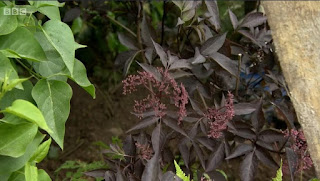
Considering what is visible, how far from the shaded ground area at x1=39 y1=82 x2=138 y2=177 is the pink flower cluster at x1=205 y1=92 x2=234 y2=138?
0.92 metres

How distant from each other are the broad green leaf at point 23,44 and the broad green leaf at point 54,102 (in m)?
0.09

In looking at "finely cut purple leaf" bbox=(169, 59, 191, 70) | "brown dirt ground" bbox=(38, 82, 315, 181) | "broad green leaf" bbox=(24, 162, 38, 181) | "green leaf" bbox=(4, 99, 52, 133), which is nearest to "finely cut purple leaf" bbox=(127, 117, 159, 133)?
"finely cut purple leaf" bbox=(169, 59, 191, 70)

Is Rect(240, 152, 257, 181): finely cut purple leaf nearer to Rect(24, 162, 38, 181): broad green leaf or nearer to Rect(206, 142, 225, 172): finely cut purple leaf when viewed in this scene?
Rect(206, 142, 225, 172): finely cut purple leaf

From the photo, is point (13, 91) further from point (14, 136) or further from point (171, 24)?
point (171, 24)

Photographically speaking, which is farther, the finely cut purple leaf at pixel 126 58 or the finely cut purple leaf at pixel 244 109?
the finely cut purple leaf at pixel 126 58

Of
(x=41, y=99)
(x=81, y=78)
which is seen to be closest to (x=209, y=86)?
(x=81, y=78)

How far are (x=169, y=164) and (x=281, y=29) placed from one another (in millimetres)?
715

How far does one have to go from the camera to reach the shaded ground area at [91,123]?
259 centimetres

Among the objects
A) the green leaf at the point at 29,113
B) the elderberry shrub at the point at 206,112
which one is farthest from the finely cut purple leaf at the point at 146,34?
the green leaf at the point at 29,113

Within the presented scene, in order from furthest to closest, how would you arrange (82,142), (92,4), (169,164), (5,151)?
1. (82,142)
2. (92,4)
3. (169,164)
4. (5,151)

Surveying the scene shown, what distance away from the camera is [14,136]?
50.4 inches

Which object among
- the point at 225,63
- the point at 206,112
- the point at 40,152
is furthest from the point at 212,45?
the point at 40,152

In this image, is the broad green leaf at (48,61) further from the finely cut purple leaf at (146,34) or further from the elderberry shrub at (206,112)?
the finely cut purple leaf at (146,34)

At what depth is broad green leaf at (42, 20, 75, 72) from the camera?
57.5 inches
